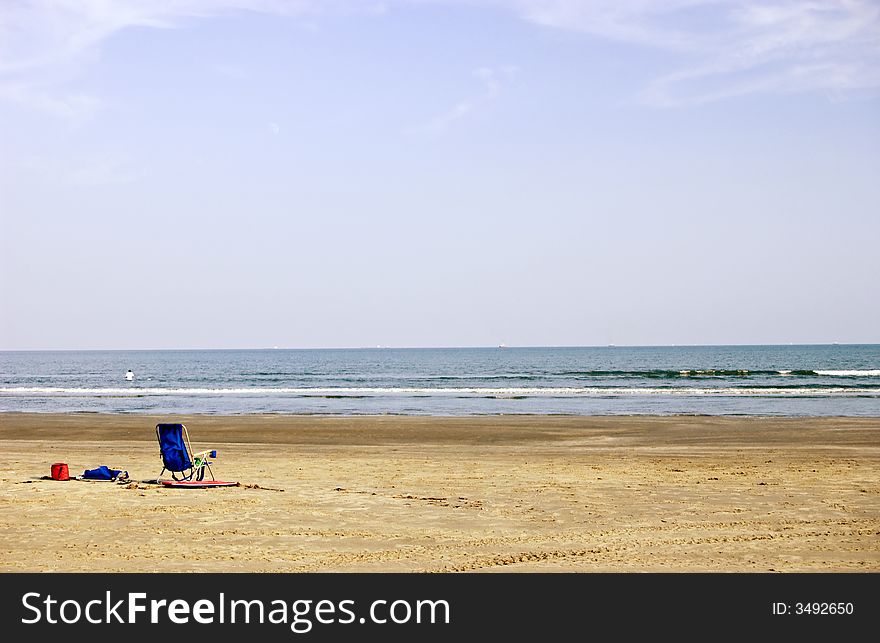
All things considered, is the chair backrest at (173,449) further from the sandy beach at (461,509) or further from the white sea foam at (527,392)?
the white sea foam at (527,392)

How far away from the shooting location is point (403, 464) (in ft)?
47.6

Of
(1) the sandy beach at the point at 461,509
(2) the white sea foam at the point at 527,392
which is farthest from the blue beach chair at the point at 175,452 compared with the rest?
(2) the white sea foam at the point at 527,392

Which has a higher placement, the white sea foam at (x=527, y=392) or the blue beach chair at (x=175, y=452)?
the blue beach chair at (x=175, y=452)

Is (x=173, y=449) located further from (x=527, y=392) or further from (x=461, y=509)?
(x=527, y=392)

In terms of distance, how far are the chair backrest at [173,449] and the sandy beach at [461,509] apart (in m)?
0.47

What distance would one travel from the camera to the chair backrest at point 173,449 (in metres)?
11.3

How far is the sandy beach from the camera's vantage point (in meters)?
7.12

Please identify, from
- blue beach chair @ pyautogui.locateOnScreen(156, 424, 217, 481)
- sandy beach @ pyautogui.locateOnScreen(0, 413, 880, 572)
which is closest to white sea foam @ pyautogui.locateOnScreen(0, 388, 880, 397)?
sandy beach @ pyautogui.locateOnScreen(0, 413, 880, 572)

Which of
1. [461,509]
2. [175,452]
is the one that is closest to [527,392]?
[175,452]

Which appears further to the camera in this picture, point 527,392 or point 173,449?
point 527,392

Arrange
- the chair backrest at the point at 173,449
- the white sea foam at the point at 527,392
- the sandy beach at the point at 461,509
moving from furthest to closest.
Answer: the white sea foam at the point at 527,392 → the chair backrest at the point at 173,449 → the sandy beach at the point at 461,509

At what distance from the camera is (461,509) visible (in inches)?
373

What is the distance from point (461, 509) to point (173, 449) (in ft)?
14.3
